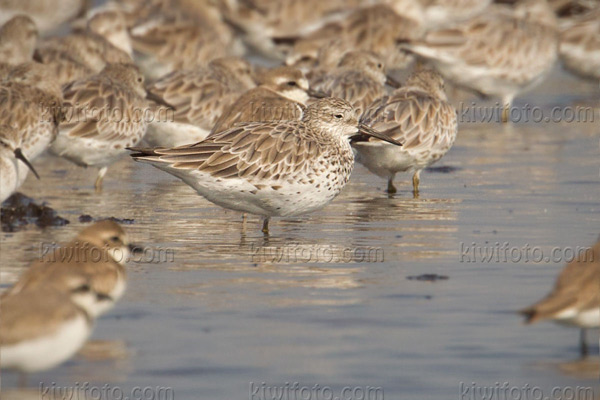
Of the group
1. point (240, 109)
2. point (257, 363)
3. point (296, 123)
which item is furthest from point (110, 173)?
point (257, 363)

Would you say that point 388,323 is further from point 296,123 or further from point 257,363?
point 296,123

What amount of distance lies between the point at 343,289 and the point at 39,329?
125 inches

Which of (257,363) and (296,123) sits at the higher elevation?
(296,123)

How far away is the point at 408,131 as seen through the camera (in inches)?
516

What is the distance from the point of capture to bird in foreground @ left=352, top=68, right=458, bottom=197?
42.7 ft

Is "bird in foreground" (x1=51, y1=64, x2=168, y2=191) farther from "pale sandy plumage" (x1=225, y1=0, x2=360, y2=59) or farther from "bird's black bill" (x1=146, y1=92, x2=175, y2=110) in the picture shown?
"pale sandy plumage" (x1=225, y1=0, x2=360, y2=59)

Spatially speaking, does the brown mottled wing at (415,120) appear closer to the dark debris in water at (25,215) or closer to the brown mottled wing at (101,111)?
the brown mottled wing at (101,111)

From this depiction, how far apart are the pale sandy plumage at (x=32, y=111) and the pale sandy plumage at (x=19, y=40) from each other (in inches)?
146

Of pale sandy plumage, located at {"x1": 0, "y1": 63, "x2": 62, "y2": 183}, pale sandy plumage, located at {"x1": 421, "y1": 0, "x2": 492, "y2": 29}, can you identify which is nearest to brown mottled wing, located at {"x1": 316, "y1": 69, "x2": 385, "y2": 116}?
pale sandy plumage, located at {"x1": 0, "y1": 63, "x2": 62, "y2": 183}

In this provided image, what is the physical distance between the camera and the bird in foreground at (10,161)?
11.3 meters

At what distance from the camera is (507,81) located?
1992 centimetres

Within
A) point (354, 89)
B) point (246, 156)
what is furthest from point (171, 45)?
point (246, 156)

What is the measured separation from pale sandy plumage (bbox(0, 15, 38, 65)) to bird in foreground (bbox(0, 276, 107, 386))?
11.2 metres

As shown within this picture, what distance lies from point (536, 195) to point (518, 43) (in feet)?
23.8
